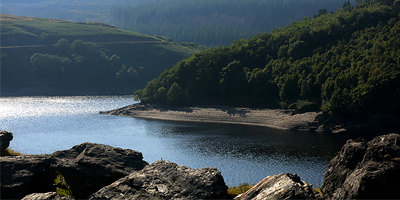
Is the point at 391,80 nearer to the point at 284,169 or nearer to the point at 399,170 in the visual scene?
the point at 284,169

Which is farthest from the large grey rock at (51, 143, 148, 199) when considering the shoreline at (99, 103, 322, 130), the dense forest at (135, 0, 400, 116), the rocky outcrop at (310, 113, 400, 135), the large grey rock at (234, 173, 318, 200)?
the shoreline at (99, 103, 322, 130)

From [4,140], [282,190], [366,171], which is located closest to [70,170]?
[4,140]

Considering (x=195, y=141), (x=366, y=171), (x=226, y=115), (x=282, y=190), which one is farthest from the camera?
(x=226, y=115)

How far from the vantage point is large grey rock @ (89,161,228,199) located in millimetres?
11188

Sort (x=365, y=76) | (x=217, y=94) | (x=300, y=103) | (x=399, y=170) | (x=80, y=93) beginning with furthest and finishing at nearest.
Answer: (x=80, y=93) < (x=217, y=94) < (x=300, y=103) < (x=365, y=76) < (x=399, y=170)

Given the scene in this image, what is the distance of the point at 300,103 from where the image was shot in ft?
271

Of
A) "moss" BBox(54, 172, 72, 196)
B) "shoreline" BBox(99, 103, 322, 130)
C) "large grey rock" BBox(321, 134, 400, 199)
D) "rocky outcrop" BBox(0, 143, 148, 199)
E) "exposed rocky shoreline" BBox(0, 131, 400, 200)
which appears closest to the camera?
"large grey rock" BBox(321, 134, 400, 199)

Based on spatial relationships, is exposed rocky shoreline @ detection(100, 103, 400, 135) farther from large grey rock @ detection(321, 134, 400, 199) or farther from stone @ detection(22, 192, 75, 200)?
stone @ detection(22, 192, 75, 200)

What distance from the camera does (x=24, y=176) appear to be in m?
13.7

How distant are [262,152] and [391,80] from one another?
34.6 m

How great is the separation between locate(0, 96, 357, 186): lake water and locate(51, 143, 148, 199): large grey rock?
16.9 metres

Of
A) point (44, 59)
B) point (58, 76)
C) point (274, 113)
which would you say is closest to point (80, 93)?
point (58, 76)

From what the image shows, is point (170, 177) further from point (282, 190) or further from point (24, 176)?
point (24, 176)

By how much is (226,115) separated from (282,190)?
8268cm
